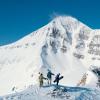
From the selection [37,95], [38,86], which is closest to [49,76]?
[38,86]

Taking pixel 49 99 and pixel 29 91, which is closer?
pixel 49 99

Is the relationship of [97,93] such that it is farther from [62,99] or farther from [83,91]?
[62,99]

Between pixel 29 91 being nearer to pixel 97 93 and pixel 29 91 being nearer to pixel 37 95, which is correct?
pixel 37 95

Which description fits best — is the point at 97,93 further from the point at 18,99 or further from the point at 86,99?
the point at 18,99

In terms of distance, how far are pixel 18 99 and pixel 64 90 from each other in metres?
11.0

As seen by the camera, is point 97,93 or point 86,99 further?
point 97,93

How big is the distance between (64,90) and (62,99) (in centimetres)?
449

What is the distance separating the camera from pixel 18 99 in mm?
90312

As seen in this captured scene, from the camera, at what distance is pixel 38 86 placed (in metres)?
102

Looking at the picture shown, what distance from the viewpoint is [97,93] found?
99938mm

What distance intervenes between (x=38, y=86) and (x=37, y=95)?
28.0 ft

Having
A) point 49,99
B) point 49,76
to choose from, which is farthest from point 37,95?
point 49,76

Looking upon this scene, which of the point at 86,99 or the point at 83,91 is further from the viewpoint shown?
the point at 83,91

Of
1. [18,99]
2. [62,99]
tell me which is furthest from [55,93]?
[18,99]
